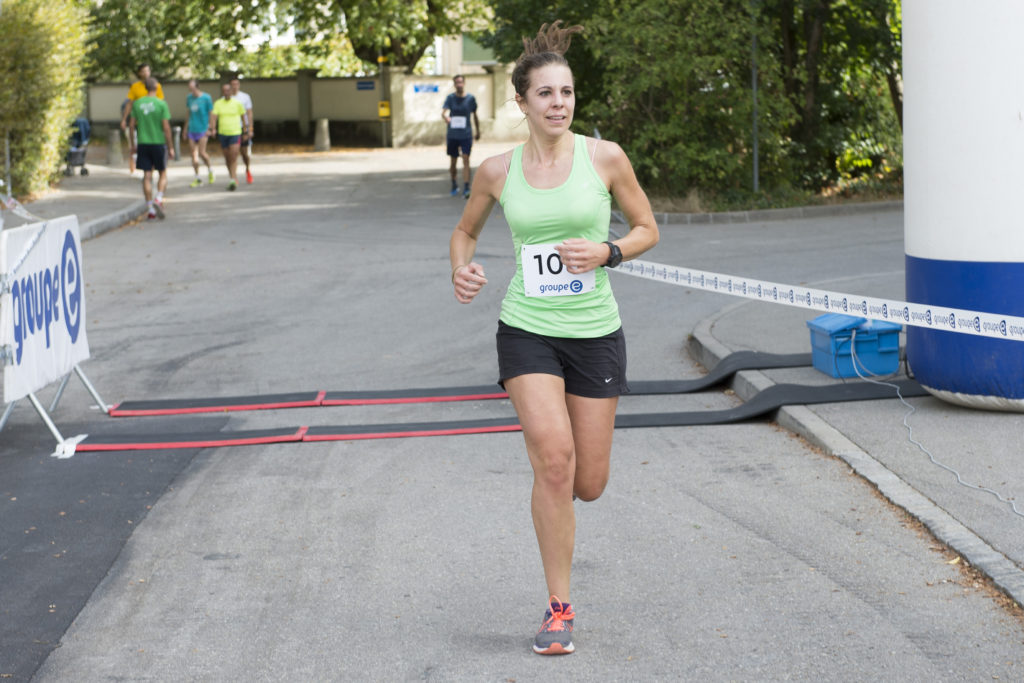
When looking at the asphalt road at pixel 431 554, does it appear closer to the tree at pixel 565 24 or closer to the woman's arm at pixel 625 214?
the woman's arm at pixel 625 214

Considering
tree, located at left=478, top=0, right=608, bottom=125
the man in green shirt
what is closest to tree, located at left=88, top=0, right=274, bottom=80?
tree, located at left=478, top=0, right=608, bottom=125

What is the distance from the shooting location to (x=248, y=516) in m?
6.17

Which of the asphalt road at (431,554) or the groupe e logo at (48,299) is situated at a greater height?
the groupe e logo at (48,299)

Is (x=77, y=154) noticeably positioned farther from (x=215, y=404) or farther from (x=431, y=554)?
(x=431, y=554)

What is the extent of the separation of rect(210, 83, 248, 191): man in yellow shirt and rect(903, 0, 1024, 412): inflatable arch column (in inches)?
757

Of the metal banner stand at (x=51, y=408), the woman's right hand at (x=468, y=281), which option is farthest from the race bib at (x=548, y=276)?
the metal banner stand at (x=51, y=408)

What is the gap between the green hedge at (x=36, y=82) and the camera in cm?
2275

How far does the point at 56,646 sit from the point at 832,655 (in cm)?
264

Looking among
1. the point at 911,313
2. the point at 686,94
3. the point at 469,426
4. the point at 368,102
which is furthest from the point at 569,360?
the point at 368,102

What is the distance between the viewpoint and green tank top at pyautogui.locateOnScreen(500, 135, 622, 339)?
4441mm

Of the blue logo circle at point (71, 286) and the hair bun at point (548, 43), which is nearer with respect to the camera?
the hair bun at point (548, 43)

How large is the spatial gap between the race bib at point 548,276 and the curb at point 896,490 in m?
1.90

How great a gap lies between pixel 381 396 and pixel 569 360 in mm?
4409

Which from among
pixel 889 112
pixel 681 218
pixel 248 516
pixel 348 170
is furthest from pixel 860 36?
pixel 248 516
